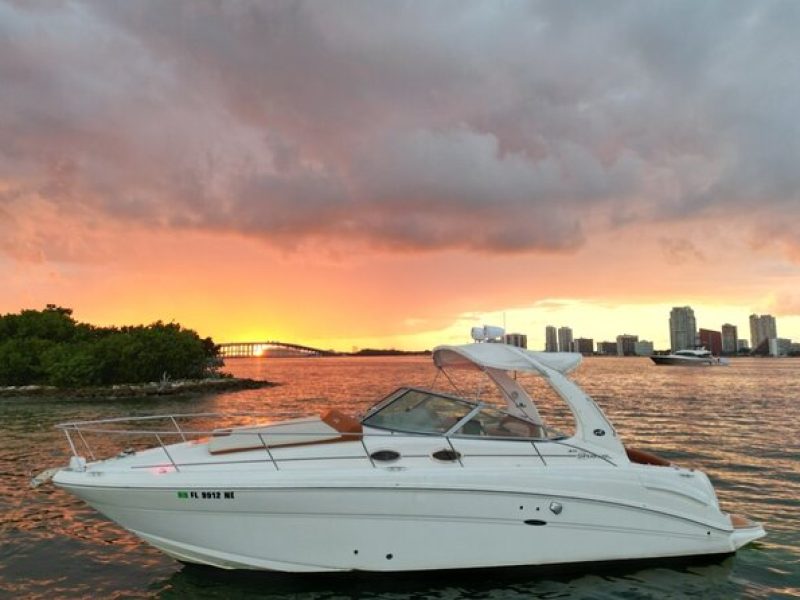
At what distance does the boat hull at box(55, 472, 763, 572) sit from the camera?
612 centimetres

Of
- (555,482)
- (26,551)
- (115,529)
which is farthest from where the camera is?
(115,529)

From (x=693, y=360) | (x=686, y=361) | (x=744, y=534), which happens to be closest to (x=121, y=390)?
(x=744, y=534)

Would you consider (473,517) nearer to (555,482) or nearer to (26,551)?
(555,482)

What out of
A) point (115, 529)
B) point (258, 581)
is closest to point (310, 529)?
point (258, 581)

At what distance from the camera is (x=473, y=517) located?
6.32 m

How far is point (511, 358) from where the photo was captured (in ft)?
24.7

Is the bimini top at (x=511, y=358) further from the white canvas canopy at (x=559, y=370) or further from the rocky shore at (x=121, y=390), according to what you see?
the rocky shore at (x=121, y=390)

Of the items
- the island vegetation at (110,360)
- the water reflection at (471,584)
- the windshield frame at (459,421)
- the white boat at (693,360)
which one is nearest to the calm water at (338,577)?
the water reflection at (471,584)

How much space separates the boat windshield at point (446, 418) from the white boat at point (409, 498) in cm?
2

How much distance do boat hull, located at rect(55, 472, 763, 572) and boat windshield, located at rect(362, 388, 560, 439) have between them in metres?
1.02

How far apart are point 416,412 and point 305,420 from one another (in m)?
1.54

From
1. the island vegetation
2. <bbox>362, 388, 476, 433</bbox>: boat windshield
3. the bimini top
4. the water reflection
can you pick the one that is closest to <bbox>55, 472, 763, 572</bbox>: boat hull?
the water reflection

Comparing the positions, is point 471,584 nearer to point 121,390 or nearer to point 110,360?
point 121,390

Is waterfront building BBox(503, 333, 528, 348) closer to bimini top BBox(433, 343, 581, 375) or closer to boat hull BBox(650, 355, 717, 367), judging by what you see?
bimini top BBox(433, 343, 581, 375)
